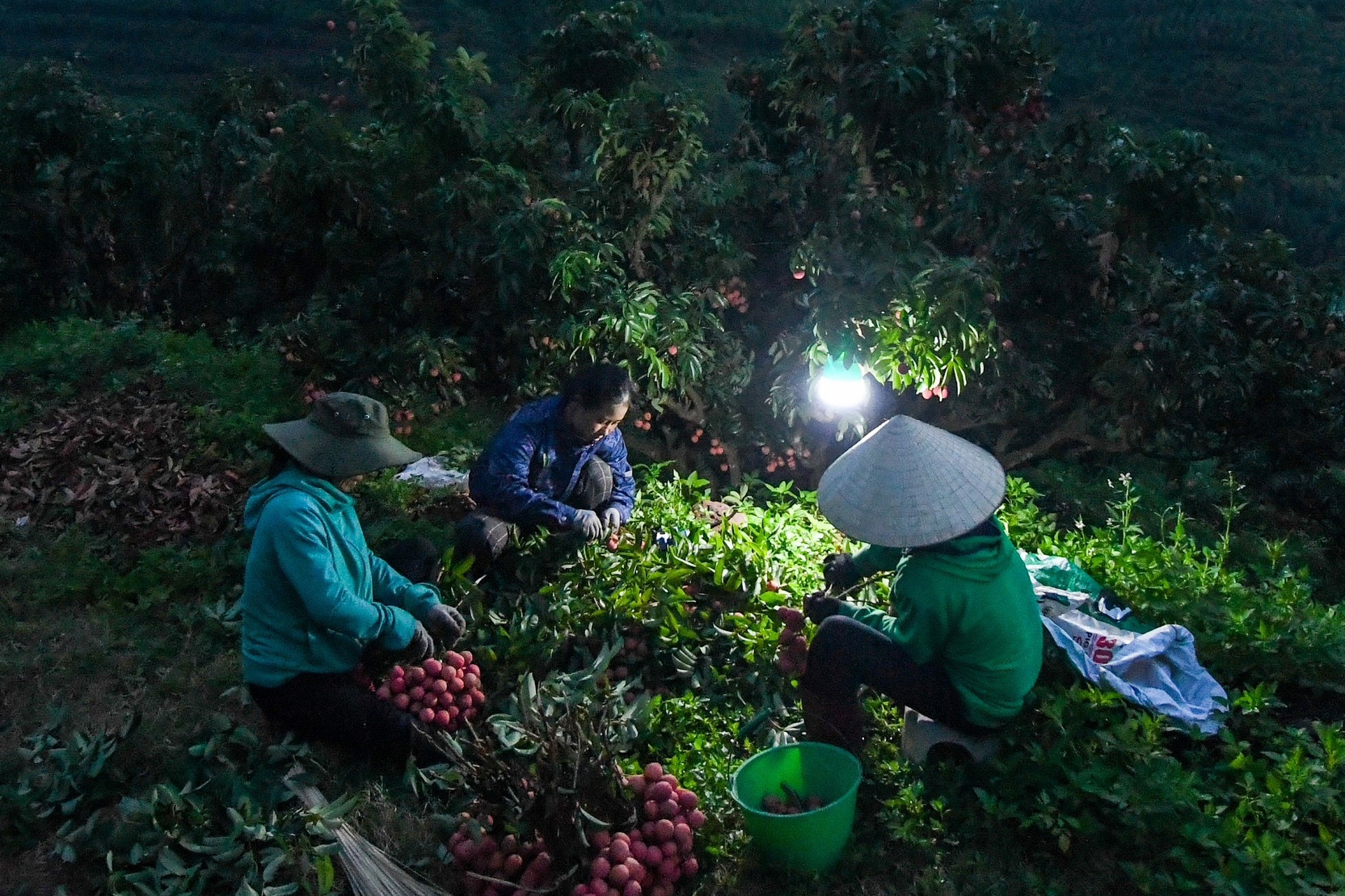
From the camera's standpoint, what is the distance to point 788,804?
289cm

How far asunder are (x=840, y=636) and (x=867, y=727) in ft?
1.78

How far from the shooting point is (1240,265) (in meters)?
6.38

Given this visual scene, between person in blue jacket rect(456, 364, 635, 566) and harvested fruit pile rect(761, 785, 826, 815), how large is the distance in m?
1.57

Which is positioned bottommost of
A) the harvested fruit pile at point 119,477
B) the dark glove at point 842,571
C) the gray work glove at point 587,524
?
the harvested fruit pile at point 119,477

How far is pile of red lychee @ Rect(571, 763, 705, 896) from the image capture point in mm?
2541

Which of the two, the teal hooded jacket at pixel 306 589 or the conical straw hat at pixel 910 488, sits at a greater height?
the conical straw hat at pixel 910 488

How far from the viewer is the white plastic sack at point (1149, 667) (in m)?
3.09

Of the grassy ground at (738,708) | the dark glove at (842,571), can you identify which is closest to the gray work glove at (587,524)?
the grassy ground at (738,708)

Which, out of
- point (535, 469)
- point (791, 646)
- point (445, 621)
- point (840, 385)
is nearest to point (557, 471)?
point (535, 469)

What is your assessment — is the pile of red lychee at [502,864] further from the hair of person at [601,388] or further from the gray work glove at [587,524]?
the hair of person at [601,388]

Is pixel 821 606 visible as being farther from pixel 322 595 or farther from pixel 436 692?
pixel 322 595

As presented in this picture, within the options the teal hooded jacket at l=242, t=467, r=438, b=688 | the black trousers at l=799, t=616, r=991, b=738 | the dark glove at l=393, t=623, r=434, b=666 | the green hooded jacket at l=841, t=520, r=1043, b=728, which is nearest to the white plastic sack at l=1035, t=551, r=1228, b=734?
the green hooded jacket at l=841, t=520, r=1043, b=728

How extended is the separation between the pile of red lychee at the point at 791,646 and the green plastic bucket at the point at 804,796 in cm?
59

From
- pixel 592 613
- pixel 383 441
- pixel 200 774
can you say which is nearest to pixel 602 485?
pixel 592 613
